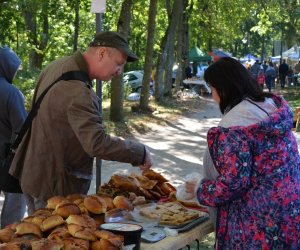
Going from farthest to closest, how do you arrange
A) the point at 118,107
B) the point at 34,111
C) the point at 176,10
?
the point at 176,10
the point at 118,107
the point at 34,111

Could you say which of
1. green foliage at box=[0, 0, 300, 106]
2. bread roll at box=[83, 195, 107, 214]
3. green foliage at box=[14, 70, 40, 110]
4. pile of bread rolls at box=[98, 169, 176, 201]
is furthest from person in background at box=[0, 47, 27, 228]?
green foliage at box=[0, 0, 300, 106]

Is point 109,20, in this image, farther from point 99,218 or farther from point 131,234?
point 131,234

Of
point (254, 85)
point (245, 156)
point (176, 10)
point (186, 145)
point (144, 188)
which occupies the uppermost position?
point (176, 10)

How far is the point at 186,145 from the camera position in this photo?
497 inches

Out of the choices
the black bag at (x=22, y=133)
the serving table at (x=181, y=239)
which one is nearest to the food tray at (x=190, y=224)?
the serving table at (x=181, y=239)

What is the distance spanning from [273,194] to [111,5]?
74.6 ft

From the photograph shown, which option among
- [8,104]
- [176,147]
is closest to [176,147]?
[176,147]

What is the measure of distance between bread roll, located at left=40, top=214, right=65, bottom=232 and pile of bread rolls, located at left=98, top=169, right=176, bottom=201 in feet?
2.63

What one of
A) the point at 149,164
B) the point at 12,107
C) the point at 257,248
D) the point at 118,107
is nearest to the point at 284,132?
the point at 257,248

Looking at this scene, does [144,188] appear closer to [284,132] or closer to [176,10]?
[284,132]

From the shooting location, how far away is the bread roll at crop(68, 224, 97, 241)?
2535 millimetres

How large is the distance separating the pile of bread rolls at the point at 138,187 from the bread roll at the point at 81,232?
86cm

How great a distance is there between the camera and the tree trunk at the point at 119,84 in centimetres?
1377

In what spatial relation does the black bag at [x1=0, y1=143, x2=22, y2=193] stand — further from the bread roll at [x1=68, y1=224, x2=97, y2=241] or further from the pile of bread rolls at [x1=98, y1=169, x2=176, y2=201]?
the bread roll at [x1=68, y1=224, x2=97, y2=241]
